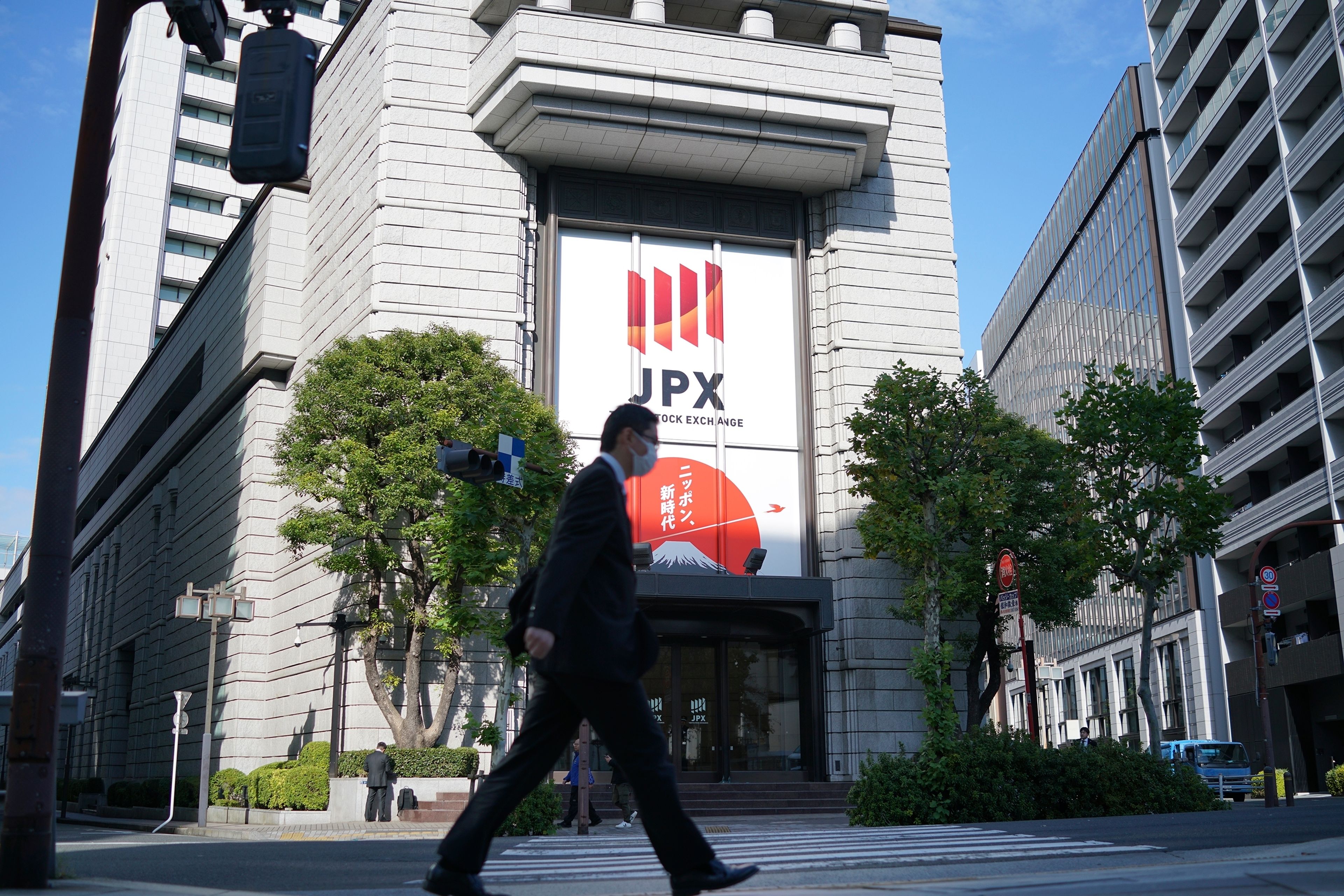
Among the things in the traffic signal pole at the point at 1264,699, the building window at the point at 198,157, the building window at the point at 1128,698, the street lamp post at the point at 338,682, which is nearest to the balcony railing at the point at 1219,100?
the building window at the point at 1128,698

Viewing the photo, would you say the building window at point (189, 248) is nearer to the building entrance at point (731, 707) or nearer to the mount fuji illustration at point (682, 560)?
the mount fuji illustration at point (682, 560)

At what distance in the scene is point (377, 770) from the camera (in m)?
19.8

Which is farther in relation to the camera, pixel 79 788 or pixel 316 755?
pixel 79 788

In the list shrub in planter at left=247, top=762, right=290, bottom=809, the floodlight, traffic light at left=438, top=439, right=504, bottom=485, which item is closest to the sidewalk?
shrub in planter at left=247, top=762, right=290, bottom=809

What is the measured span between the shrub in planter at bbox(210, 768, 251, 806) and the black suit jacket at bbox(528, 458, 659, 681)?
22.3 metres

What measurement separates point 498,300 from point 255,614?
1015 centimetres

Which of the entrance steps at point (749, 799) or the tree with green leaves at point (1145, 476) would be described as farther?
the tree with green leaves at point (1145, 476)

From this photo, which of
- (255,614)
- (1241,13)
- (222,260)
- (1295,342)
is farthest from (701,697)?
(1241,13)

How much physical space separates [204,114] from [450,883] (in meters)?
68.8

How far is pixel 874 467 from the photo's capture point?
2377cm

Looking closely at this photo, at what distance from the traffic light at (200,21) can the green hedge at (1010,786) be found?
1101cm

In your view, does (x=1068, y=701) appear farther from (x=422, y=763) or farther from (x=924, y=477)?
(x=422, y=763)

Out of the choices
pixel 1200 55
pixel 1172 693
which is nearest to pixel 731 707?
pixel 1172 693

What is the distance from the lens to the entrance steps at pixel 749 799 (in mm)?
21812
